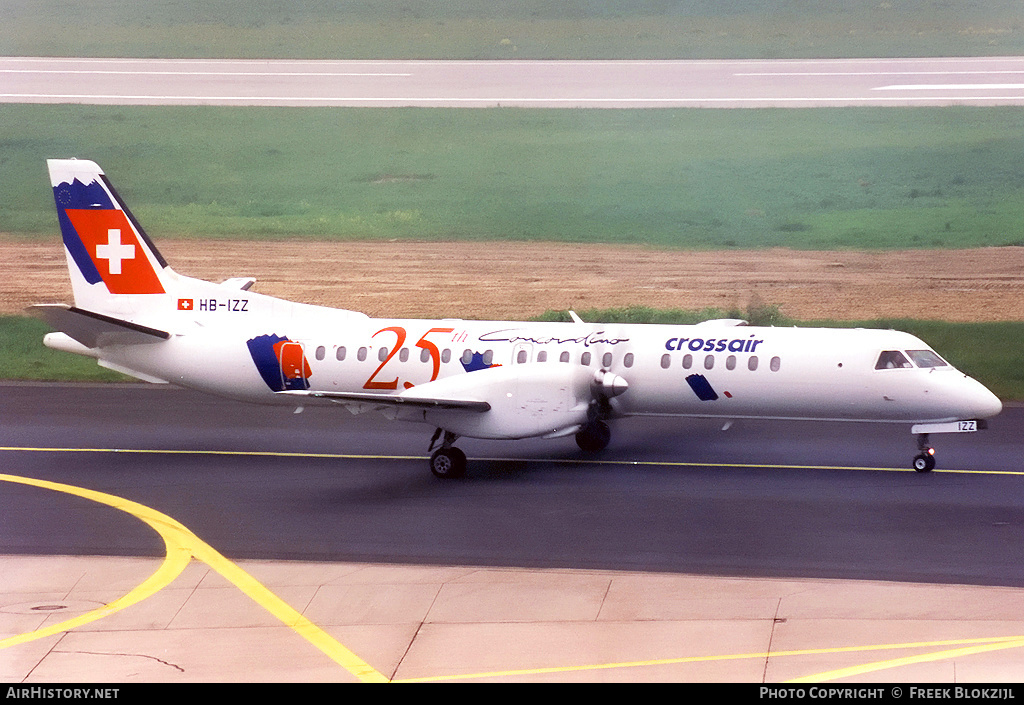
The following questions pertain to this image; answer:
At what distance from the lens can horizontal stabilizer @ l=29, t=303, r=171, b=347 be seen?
961 inches

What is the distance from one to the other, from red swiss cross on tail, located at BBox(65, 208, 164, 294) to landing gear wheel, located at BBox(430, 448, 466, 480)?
733 centimetres

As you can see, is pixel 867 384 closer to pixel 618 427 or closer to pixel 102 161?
pixel 618 427

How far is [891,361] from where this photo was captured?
74.4 ft

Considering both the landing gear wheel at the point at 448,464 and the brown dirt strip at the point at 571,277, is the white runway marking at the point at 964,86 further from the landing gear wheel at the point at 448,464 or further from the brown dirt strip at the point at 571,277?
the landing gear wheel at the point at 448,464

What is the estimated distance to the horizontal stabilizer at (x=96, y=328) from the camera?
24422 mm

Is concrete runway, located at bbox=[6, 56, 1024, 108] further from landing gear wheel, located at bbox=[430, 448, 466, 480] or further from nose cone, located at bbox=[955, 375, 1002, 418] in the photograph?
landing gear wheel, located at bbox=[430, 448, 466, 480]

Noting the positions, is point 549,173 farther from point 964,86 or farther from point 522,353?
point 522,353

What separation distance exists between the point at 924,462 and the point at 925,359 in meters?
1.83

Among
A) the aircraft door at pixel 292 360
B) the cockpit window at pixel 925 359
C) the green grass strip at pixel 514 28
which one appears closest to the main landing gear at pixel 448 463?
the aircraft door at pixel 292 360

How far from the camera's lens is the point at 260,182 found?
157 feet

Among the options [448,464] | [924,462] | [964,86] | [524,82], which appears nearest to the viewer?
[924,462]

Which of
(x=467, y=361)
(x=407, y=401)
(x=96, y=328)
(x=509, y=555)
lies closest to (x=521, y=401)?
(x=407, y=401)

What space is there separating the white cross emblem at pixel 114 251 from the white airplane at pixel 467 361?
0.03 meters

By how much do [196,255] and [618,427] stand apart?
74.3ft
